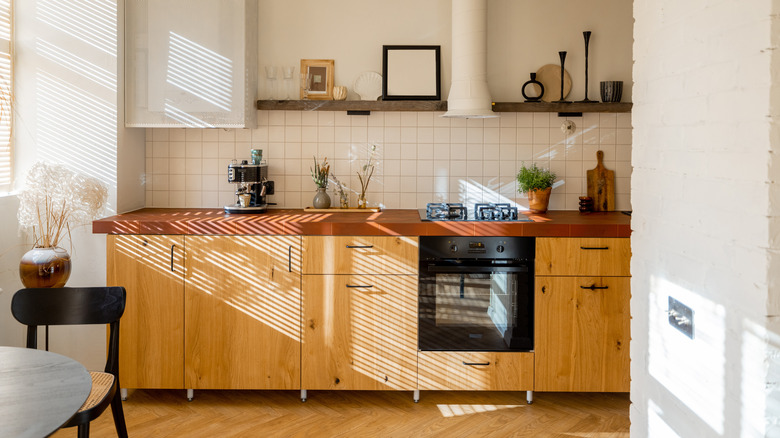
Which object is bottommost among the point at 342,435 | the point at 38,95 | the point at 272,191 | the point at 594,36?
the point at 342,435

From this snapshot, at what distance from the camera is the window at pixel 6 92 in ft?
11.6

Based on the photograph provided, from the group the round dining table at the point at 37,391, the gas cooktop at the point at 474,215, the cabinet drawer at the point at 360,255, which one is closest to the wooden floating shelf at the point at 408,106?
the gas cooktop at the point at 474,215

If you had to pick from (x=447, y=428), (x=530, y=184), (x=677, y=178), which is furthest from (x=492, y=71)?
(x=677, y=178)

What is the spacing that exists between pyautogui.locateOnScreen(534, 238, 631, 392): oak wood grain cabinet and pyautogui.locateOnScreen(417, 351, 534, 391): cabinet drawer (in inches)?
3.1

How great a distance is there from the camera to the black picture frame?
157 inches

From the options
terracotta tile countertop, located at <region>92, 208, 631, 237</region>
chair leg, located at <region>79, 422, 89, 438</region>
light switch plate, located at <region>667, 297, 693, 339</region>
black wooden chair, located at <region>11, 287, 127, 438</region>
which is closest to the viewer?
light switch plate, located at <region>667, 297, 693, 339</region>

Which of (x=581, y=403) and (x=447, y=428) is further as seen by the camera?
(x=581, y=403)

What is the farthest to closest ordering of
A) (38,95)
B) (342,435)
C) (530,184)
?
(530,184), (38,95), (342,435)

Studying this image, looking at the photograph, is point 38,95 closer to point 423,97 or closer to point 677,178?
point 423,97

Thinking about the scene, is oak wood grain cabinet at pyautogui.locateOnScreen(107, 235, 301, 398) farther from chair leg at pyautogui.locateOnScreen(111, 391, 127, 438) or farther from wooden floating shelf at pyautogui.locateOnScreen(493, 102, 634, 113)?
wooden floating shelf at pyautogui.locateOnScreen(493, 102, 634, 113)

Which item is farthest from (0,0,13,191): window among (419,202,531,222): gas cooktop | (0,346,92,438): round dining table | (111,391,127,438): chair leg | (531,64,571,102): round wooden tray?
(531,64,571,102): round wooden tray

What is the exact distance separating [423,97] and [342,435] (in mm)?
2000

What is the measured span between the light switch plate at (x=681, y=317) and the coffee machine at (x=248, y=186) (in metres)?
2.52

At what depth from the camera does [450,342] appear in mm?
3490
